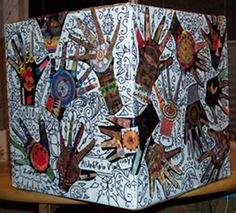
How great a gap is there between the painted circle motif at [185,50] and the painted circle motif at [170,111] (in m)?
0.06

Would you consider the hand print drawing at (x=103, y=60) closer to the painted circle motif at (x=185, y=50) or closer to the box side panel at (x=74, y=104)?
the box side panel at (x=74, y=104)

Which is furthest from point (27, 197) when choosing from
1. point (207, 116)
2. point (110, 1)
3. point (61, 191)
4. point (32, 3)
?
point (110, 1)

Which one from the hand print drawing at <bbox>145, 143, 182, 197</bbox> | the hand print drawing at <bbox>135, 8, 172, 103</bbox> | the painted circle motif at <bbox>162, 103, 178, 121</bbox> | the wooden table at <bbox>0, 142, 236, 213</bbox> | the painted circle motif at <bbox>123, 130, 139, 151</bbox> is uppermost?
the hand print drawing at <bbox>135, 8, 172, 103</bbox>

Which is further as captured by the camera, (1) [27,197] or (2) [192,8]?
(2) [192,8]

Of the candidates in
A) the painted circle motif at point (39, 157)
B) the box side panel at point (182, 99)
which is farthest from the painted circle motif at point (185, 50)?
the painted circle motif at point (39, 157)

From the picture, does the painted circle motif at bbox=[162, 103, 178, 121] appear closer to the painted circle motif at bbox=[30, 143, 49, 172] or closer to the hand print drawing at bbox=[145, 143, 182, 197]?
the hand print drawing at bbox=[145, 143, 182, 197]

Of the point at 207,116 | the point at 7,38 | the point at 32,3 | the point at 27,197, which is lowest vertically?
the point at 27,197

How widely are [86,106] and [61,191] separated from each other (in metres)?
0.13

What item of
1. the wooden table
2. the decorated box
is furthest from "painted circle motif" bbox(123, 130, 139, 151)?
the wooden table

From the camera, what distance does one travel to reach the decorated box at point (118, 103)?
1.82 ft

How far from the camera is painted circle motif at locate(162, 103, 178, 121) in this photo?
598 mm

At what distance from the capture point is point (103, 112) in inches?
22.5

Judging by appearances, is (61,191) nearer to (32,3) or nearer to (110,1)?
(32,3)

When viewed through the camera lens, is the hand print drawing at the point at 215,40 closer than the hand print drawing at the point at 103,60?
No
